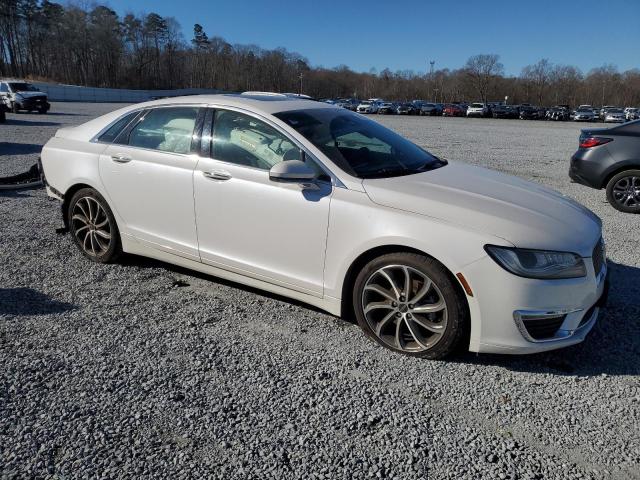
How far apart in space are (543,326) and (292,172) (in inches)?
71.9

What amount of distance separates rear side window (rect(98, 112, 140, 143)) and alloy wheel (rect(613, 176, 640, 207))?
22.9ft

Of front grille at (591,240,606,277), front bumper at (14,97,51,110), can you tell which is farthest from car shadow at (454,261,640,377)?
front bumper at (14,97,51,110)

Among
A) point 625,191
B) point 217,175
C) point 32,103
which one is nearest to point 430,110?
point 32,103

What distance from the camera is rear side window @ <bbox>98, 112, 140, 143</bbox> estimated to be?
443 centimetres

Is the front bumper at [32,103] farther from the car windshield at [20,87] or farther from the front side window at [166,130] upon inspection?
the front side window at [166,130]

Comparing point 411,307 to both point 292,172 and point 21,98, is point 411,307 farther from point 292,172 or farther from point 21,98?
point 21,98

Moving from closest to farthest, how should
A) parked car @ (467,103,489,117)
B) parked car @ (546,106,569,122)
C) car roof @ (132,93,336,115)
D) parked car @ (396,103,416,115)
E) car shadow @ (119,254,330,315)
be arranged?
car roof @ (132,93,336,115) < car shadow @ (119,254,330,315) < parked car @ (546,106,569,122) < parked car @ (467,103,489,117) < parked car @ (396,103,416,115)

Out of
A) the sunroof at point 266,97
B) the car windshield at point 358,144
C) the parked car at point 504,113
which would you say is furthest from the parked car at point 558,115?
the sunroof at point 266,97

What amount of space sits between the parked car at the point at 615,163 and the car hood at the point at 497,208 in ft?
15.4

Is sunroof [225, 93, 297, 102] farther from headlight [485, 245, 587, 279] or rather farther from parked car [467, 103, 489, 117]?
parked car [467, 103, 489, 117]

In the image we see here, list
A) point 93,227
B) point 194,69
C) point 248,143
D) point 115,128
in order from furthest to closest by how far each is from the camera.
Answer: point 194,69
point 93,227
point 115,128
point 248,143

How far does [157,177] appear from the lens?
4.01 meters

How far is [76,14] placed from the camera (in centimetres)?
9944

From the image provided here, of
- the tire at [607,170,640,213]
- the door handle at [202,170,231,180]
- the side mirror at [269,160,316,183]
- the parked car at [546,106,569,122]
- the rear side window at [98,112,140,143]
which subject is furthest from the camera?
the parked car at [546,106,569,122]
